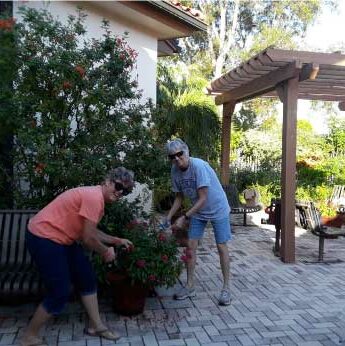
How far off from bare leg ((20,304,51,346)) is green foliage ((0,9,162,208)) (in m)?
1.49

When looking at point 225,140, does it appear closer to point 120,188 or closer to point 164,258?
point 164,258

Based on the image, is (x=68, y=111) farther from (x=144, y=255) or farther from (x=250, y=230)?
(x=250, y=230)

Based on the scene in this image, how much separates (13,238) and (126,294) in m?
1.27

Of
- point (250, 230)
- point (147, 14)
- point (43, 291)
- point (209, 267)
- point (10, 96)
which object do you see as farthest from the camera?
point (250, 230)

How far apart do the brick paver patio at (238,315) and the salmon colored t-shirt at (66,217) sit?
0.96 metres

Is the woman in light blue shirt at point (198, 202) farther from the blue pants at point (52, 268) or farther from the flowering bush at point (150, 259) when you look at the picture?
the blue pants at point (52, 268)

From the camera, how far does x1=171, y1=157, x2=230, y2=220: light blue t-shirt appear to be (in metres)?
4.50

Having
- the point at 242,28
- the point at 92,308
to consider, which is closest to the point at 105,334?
the point at 92,308

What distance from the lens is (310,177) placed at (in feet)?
41.2

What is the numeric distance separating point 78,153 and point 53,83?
0.77m

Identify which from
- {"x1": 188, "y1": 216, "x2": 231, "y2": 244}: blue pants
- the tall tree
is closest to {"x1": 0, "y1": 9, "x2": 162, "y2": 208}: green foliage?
{"x1": 188, "y1": 216, "x2": 231, "y2": 244}: blue pants

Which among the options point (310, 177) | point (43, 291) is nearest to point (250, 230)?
point (310, 177)

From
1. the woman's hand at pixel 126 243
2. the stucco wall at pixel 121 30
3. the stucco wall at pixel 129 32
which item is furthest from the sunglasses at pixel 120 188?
the stucco wall at pixel 121 30

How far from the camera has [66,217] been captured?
3361 mm
